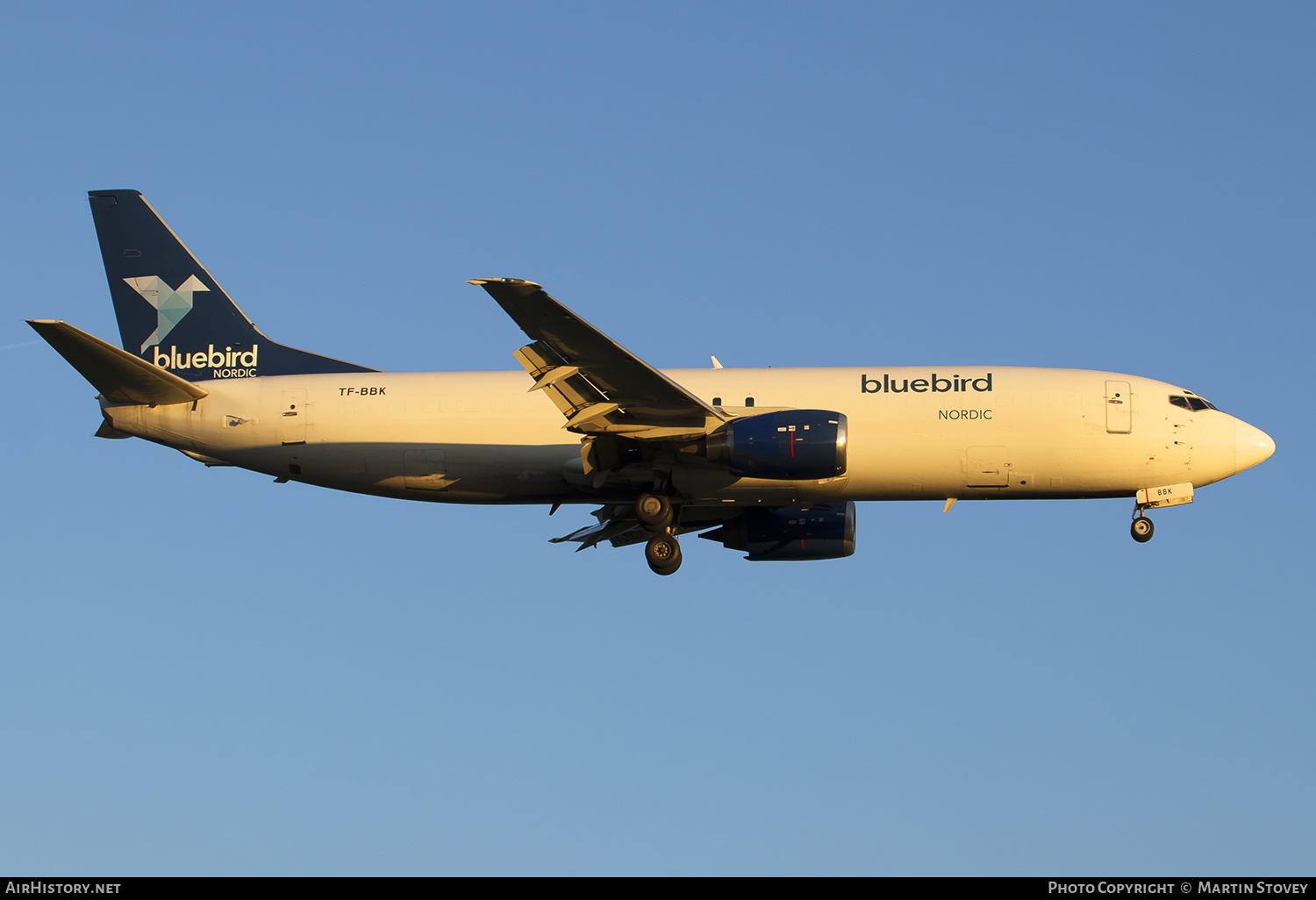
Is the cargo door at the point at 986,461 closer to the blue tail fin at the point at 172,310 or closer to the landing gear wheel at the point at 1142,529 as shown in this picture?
the landing gear wheel at the point at 1142,529

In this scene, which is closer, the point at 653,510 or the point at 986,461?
the point at 986,461

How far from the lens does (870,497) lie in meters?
33.3

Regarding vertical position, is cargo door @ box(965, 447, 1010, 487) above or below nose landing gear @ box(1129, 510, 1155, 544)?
above

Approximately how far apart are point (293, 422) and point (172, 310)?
568cm

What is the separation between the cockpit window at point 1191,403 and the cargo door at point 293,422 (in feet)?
67.8

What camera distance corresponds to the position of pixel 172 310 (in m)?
36.3

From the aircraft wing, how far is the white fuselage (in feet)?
4.50

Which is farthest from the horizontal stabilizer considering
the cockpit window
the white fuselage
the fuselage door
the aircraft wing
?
the cockpit window

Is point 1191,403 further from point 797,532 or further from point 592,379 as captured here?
point 592,379

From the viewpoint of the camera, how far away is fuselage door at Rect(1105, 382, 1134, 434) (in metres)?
32.7

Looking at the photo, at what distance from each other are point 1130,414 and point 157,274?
81.2 feet

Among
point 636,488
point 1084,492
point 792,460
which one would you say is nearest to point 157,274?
point 636,488

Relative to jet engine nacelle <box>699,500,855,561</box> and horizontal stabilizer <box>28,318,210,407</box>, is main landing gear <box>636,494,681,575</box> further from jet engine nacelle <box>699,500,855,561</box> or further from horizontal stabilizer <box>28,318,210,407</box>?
horizontal stabilizer <box>28,318,210,407</box>

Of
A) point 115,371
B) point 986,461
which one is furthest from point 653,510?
point 115,371
